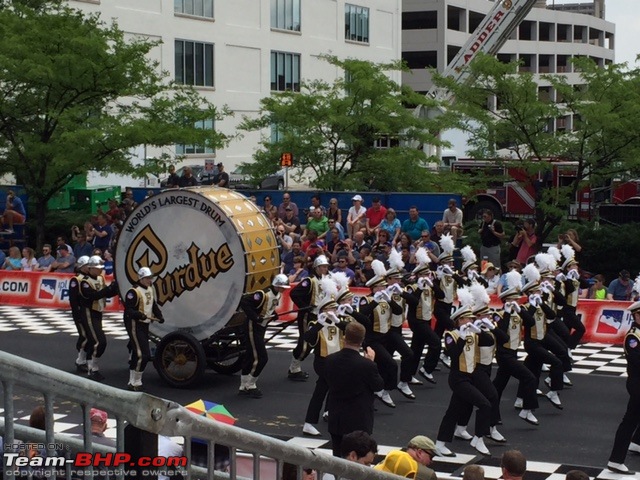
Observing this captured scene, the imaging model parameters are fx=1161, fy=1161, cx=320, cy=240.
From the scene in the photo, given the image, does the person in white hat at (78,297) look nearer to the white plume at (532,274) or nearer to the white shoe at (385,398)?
the white shoe at (385,398)

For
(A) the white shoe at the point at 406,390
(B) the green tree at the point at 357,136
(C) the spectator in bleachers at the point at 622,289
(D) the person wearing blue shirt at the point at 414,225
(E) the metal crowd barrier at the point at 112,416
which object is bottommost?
(A) the white shoe at the point at 406,390

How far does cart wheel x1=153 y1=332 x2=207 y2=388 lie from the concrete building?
89.9ft

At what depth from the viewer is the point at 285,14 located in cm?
5231

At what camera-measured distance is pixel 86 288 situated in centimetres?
1623

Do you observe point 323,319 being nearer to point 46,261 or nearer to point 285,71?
point 46,261

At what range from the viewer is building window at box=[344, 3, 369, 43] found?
5625 centimetres

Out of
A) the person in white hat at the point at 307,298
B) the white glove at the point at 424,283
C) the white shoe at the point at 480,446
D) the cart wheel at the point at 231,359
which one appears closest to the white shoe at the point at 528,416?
the white shoe at the point at 480,446

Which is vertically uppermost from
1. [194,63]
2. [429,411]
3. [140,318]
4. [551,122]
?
[194,63]

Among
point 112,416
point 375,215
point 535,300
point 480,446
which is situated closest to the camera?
point 112,416

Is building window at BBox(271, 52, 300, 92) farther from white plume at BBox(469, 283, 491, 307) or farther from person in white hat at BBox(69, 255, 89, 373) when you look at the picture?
white plume at BBox(469, 283, 491, 307)

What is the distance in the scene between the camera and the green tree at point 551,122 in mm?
25203

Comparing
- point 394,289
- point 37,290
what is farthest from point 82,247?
point 394,289

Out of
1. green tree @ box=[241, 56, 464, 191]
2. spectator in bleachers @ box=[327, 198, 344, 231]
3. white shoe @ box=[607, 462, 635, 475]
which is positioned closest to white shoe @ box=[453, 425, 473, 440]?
white shoe @ box=[607, 462, 635, 475]

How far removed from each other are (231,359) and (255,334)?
1.58 meters
